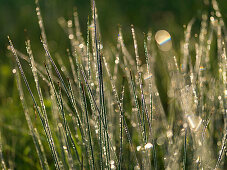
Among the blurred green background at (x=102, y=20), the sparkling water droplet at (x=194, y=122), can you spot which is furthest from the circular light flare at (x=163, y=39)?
the sparkling water droplet at (x=194, y=122)

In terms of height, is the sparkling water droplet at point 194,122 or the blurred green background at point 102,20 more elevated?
the blurred green background at point 102,20

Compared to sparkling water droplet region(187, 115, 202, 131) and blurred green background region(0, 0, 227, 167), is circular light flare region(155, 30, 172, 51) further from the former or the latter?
sparkling water droplet region(187, 115, 202, 131)

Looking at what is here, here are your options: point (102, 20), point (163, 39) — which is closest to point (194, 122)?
point (163, 39)

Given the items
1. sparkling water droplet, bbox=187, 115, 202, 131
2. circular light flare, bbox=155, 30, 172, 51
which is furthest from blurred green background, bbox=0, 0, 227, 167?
sparkling water droplet, bbox=187, 115, 202, 131

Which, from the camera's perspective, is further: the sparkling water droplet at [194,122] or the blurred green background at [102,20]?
the blurred green background at [102,20]

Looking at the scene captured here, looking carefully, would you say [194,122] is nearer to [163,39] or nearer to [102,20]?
[163,39]

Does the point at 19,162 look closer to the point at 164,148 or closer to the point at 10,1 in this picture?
the point at 164,148

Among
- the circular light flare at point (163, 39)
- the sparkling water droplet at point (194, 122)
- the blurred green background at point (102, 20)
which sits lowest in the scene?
the sparkling water droplet at point (194, 122)

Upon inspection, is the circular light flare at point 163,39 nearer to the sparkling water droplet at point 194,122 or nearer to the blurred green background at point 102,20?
the blurred green background at point 102,20

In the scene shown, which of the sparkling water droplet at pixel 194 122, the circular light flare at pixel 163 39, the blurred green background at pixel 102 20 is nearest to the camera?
the sparkling water droplet at pixel 194 122
